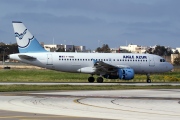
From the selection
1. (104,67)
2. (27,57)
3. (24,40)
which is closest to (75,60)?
(104,67)

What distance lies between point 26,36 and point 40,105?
34389mm

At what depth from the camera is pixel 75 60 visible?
5809cm

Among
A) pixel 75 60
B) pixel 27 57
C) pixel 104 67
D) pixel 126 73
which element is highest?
pixel 27 57

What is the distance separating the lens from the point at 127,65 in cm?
6038

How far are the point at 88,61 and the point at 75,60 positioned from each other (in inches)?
61.0

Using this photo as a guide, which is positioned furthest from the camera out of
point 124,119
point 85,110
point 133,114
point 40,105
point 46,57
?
point 46,57

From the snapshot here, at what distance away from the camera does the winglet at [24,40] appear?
58156 mm

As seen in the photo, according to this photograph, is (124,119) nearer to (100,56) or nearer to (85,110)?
(85,110)

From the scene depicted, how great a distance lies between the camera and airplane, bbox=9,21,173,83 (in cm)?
5725

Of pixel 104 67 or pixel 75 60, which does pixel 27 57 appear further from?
pixel 104 67

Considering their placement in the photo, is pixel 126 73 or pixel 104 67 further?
pixel 104 67

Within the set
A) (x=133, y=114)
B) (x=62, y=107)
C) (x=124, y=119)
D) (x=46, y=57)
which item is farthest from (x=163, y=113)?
(x=46, y=57)

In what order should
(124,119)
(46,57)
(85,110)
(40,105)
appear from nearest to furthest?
(124,119) → (85,110) → (40,105) → (46,57)

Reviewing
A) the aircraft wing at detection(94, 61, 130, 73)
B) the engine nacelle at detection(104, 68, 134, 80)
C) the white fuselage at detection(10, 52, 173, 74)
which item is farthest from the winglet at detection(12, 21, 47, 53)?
the engine nacelle at detection(104, 68, 134, 80)
